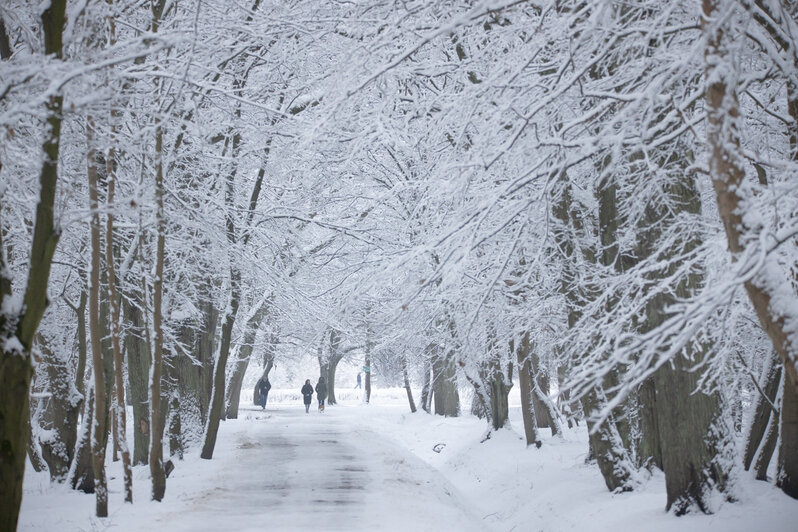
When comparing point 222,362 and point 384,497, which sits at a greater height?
point 222,362

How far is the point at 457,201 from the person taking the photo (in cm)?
750

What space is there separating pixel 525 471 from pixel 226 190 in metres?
7.88

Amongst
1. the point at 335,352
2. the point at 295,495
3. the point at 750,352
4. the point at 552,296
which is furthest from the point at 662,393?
the point at 335,352

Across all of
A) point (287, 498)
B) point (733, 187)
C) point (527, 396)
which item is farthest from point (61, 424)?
point (733, 187)

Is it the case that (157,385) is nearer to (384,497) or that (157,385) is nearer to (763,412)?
(384,497)

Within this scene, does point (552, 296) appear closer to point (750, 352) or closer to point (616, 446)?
point (616, 446)

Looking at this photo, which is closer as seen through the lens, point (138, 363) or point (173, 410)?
point (138, 363)

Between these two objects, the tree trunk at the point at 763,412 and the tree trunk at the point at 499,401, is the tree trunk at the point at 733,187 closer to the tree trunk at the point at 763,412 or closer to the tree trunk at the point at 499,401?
the tree trunk at the point at 763,412

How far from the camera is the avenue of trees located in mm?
4996

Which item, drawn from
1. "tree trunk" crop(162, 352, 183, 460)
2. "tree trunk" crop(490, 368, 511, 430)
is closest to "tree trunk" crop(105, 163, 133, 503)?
"tree trunk" crop(162, 352, 183, 460)

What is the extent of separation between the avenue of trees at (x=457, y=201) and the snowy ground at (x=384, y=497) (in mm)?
453

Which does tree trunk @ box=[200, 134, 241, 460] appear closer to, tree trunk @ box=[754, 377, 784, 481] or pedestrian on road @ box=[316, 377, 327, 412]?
tree trunk @ box=[754, 377, 784, 481]

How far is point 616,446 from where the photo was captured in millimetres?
9273

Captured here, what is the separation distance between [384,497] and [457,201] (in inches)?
191
